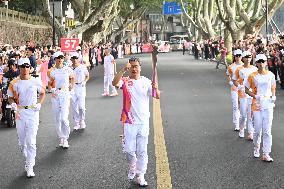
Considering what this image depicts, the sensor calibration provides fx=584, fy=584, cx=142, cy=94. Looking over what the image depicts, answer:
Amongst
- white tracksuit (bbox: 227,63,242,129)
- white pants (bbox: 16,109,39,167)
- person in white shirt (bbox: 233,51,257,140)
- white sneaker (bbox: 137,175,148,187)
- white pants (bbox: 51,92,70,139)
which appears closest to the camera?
white sneaker (bbox: 137,175,148,187)

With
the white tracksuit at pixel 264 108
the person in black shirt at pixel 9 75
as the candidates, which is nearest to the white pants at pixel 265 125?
the white tracksuit at pixel 264 108

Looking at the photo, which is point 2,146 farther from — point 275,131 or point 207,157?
point 275,131

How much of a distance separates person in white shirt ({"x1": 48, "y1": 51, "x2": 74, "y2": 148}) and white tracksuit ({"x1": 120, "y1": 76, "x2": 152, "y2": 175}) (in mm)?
3340

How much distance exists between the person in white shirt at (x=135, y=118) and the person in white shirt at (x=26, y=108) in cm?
163

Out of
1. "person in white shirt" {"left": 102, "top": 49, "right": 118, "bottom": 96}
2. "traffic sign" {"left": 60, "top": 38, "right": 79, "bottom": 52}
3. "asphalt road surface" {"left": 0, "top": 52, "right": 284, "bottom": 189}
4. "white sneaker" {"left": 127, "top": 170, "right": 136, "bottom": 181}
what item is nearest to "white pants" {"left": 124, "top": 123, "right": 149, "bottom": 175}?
"white sneaker" {"left": 127, "top": 170, "right": 136, "bottom": 181}

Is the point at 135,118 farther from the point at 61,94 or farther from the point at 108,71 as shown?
the point at 108,71

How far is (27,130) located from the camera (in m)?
9.32

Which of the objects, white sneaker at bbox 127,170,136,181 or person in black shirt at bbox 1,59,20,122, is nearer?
white sneaker at bbox 127,170,136,181

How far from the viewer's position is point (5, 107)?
15094mm

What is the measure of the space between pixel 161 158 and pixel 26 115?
8.10 feet

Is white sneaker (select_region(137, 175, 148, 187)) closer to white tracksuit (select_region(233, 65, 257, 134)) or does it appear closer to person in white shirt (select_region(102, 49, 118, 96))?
white tracksuit (select_region(233, 65, 257, 134))

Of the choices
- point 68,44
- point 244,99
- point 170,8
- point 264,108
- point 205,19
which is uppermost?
point 170,8

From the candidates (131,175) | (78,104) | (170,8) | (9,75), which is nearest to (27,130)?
(131,175)

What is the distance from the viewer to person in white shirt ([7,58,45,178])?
30.6ft
